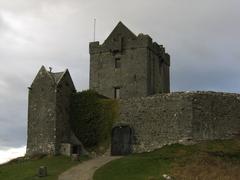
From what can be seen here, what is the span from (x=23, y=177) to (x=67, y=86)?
15993mm

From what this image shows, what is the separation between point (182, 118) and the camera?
52281 millimetres

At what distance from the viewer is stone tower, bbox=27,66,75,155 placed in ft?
179

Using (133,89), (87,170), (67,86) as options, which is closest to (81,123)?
(67,86)

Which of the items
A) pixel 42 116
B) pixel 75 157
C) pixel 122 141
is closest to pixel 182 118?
pixel 122 141

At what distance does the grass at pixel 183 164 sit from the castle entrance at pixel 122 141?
130 inches

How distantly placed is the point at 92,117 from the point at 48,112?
439cm

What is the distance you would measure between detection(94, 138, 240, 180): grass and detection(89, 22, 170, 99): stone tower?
13.7 metres

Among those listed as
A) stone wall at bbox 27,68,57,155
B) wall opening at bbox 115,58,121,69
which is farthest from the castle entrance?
wall opening at bbox 115,58,121,69

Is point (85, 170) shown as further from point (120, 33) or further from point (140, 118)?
point (120, 33)

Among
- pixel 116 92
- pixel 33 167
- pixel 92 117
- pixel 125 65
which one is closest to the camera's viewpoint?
pixel 33 167

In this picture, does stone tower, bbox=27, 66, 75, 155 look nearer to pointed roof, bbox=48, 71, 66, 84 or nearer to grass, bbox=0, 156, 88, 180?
pointed roof, bbox=48, 71, 66, 84

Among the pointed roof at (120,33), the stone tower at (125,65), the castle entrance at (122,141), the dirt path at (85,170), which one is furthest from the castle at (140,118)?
the pointed roof at (120,33)

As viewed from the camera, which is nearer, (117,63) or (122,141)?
(122,141)

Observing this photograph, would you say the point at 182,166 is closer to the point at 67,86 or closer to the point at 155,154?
the point at 155,154
